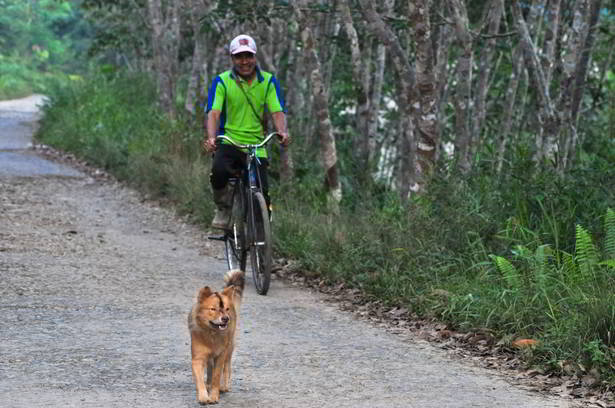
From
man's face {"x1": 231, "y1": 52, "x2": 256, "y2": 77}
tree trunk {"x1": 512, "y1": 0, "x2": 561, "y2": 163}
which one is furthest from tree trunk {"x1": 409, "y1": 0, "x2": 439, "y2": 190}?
man's face {"x1": 231, "y1": 52, "x2": 256, "y2": 77}

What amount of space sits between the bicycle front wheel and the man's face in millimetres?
1161

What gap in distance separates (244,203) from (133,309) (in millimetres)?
1793

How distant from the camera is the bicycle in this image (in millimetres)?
9328

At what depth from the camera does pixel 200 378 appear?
5.60m

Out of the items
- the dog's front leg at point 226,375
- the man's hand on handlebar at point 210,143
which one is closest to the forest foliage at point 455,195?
the man's hand on handlebar at point 210,143

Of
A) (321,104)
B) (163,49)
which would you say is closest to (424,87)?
(321,104)

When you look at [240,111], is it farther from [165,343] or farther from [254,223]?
[165,343]

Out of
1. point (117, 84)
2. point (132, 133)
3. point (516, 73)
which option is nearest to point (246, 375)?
point (516, 73)

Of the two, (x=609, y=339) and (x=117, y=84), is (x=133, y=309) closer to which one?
(x=609, y=339)

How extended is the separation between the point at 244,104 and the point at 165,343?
3110 millimetres

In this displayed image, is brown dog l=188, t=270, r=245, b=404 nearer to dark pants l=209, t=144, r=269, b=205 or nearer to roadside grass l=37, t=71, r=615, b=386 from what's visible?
roadside grass l=37, t=71, r=615, b=386

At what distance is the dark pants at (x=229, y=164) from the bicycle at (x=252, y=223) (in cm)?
6

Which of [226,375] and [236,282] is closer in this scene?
[226,375]

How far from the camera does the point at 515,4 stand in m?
12.8
